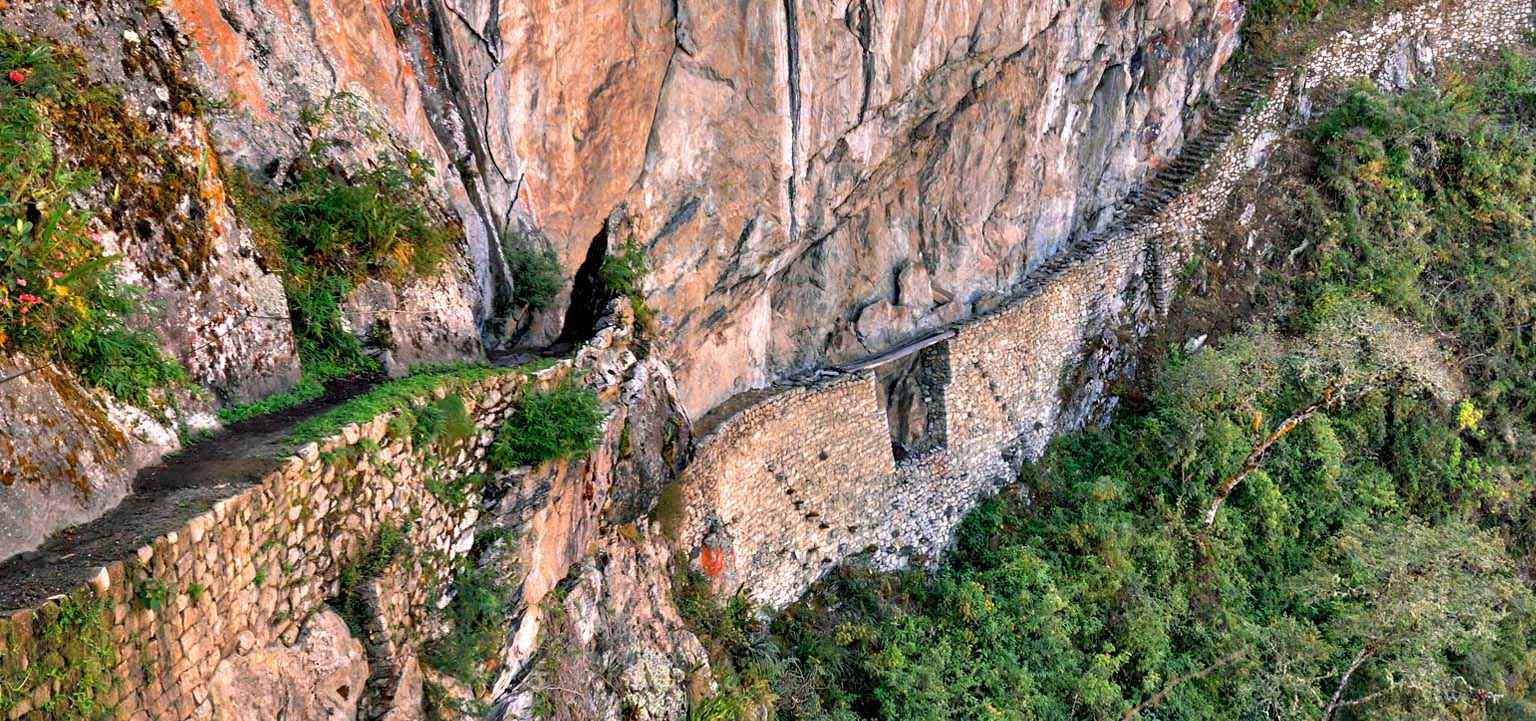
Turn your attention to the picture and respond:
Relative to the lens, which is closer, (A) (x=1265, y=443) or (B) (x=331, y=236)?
(B) (x=331, y=236)

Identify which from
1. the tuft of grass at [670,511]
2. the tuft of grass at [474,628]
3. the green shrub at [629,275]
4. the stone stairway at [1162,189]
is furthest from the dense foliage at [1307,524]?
the tuft of grass at [474,628]

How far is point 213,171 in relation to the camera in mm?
5641

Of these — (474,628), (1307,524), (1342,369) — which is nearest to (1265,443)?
(1307,524)

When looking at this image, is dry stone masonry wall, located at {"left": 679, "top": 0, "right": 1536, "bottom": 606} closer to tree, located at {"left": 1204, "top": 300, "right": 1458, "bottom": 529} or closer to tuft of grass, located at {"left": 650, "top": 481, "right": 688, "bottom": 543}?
tuft of grass, located at {"left": 650, "top": 481, "right": 688, "bottom": 543}

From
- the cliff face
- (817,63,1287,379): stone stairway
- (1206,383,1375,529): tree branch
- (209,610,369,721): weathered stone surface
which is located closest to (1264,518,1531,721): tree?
(1206,383,1375,529): tree branch

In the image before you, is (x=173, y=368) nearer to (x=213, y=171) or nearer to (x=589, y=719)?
(x=213, y=171)

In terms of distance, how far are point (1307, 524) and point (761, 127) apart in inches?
444

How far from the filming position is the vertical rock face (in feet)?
25.0

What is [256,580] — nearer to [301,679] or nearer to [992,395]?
[301,679]

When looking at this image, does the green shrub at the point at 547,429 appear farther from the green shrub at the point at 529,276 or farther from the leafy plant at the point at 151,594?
the leafy plant at the point at 151,594

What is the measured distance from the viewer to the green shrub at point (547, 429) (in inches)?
259

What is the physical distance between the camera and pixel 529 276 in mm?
8688

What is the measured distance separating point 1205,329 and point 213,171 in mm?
16248

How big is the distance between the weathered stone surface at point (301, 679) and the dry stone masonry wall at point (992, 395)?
5180mm
